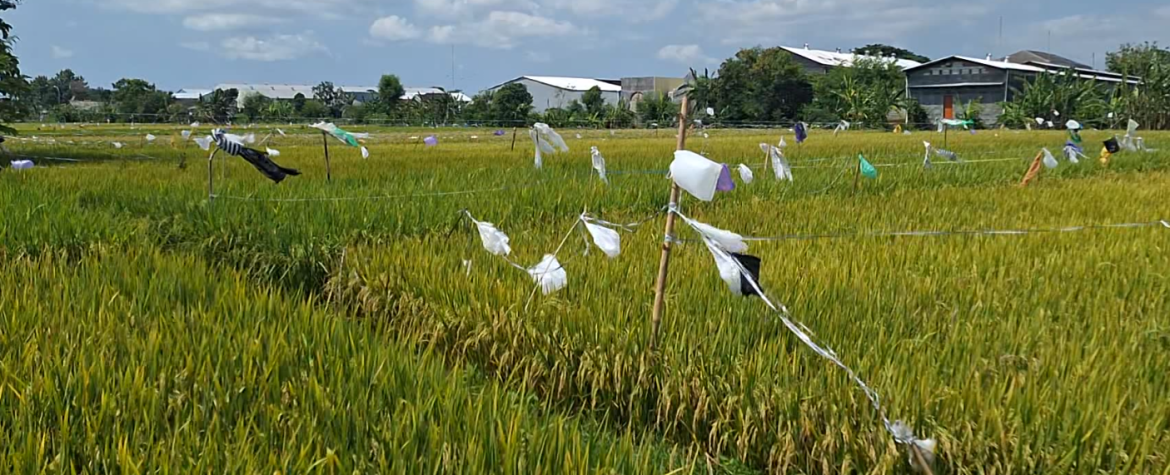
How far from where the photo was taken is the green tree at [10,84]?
29.1 ft

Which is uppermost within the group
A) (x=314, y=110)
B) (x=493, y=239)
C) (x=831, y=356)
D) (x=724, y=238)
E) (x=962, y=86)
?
(x=962, y=86)

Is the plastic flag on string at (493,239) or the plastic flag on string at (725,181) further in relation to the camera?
the plastic flag on string at (493,239)

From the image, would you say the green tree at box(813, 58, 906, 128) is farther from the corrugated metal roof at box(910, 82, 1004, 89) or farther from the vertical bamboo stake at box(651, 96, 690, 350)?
the vertical bamboo stake at box(651, 96, 690, 350)

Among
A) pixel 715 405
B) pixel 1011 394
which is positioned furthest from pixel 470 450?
pixel 1011 394

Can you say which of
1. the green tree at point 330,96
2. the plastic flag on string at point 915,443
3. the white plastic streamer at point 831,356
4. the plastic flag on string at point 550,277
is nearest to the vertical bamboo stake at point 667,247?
the white plastic streamer at point 831,356

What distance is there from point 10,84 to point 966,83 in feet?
101

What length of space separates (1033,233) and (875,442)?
265 centimetres

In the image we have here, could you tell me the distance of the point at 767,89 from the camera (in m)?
32.8

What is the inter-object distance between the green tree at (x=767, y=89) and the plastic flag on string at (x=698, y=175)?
1216 inches

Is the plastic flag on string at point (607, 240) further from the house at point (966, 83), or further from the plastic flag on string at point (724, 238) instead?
the house at point (966, 83)

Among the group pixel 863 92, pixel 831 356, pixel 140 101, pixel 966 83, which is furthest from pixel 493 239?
pixel 140 101

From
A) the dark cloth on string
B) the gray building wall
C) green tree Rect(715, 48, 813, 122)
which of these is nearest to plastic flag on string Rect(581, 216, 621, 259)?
the dark cloth on string

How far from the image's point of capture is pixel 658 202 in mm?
5109

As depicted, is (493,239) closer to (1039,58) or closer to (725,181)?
(725,181)
